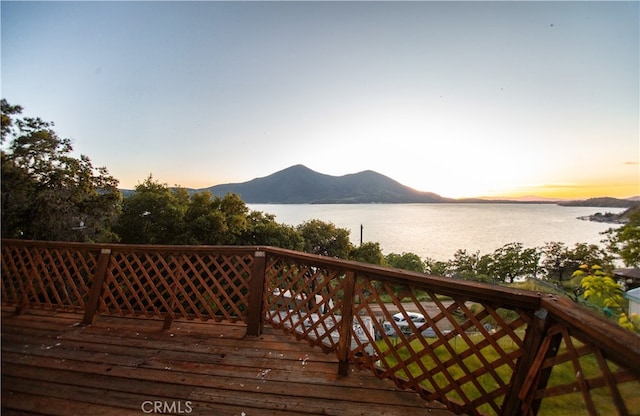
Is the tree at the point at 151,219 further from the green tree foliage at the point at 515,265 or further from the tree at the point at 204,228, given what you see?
the green tree foliage at the point at 515,265

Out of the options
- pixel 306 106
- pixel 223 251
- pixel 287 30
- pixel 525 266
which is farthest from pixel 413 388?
pixel 525 266

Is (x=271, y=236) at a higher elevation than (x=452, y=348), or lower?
lower

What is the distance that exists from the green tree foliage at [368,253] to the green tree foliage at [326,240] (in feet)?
2.63

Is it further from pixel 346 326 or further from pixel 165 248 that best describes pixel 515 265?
pixel 165 248

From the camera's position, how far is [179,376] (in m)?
2.08

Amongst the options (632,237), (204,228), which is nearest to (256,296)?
(632,237)

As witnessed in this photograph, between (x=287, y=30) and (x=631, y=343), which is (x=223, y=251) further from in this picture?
(x=287, y=30)

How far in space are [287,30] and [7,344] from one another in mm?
6773

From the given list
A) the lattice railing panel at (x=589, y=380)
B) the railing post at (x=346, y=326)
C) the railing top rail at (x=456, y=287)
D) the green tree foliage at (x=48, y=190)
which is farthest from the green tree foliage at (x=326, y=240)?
the lattice railing panel at (x=589, y=380)

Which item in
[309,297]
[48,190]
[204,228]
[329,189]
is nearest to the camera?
[309,297]

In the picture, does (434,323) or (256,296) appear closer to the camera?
(434,323)

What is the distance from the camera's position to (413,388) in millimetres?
1884

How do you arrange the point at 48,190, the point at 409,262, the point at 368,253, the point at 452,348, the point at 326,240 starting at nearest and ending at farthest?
1. the point at 452,348
2. the point at 48,190
3. the point at 326,240
4. the point at 368,253
5. the point at 409,262

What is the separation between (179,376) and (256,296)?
38.0 inches
